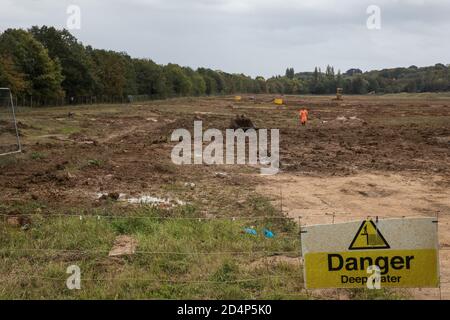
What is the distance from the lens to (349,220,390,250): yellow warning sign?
4508 mm

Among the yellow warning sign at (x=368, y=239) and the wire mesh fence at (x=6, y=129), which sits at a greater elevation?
the wire mesh fence at (x=6, y=129)

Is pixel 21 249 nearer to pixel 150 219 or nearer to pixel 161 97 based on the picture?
pixel 150 219

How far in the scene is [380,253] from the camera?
4.52 m

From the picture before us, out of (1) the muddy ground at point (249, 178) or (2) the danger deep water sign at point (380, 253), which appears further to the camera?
(1) the muddy ground at point (249, 178)

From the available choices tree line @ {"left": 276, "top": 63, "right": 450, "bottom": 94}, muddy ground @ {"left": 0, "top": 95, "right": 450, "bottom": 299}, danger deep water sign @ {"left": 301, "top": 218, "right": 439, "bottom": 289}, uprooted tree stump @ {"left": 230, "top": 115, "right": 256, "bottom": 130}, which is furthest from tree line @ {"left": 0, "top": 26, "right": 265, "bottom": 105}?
tree line @ {"left": 276, "top": 63, "right": 450, "bottom": 94}

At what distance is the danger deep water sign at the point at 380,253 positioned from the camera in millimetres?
4516

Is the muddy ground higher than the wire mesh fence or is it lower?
lower

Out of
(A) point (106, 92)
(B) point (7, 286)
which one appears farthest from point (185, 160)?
(A) point (106, 92)

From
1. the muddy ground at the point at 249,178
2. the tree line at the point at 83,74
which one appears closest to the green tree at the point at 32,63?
the tree line at the point at 83,74

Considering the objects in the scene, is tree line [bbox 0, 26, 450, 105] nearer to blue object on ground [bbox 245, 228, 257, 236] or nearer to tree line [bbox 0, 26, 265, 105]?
Result: tree line [bbox 0, 26, 265, 105]

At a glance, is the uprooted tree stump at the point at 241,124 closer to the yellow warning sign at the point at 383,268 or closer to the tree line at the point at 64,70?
the yellow warning sign at the point at 383,268

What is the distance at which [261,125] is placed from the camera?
30219 millimetres

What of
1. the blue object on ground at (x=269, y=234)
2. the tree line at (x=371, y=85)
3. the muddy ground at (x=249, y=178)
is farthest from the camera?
the tree line at (x=371, y=85)

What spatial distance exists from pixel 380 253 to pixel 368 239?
181mm
